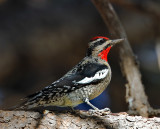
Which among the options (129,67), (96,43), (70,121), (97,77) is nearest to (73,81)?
(97,77)

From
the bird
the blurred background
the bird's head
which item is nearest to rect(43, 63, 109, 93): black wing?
the bird

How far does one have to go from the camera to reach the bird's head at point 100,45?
5.76 m

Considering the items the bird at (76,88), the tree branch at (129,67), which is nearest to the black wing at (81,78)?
the bird at (76,88)

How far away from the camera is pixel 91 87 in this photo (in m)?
5.01

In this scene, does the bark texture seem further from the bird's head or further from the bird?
the bird's head

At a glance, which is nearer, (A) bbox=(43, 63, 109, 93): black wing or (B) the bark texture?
(B) the bark texture

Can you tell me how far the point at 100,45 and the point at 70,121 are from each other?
1920 millimetres

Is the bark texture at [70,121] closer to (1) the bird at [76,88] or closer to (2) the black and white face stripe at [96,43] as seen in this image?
(1) the bird at [76,88]

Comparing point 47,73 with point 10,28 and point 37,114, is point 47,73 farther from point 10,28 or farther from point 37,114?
point 37,114

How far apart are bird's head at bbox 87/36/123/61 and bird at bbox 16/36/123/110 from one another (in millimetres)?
92

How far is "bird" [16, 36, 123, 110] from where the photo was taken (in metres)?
4.56

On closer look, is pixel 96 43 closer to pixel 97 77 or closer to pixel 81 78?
pixel 97 77

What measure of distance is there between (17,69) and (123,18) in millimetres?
3213

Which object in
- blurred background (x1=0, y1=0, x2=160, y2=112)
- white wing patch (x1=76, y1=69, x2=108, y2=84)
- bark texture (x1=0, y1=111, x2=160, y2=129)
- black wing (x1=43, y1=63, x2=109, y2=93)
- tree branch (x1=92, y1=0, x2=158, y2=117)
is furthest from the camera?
blurred background (x1=0, y1=0, x2=160, y2=112)
